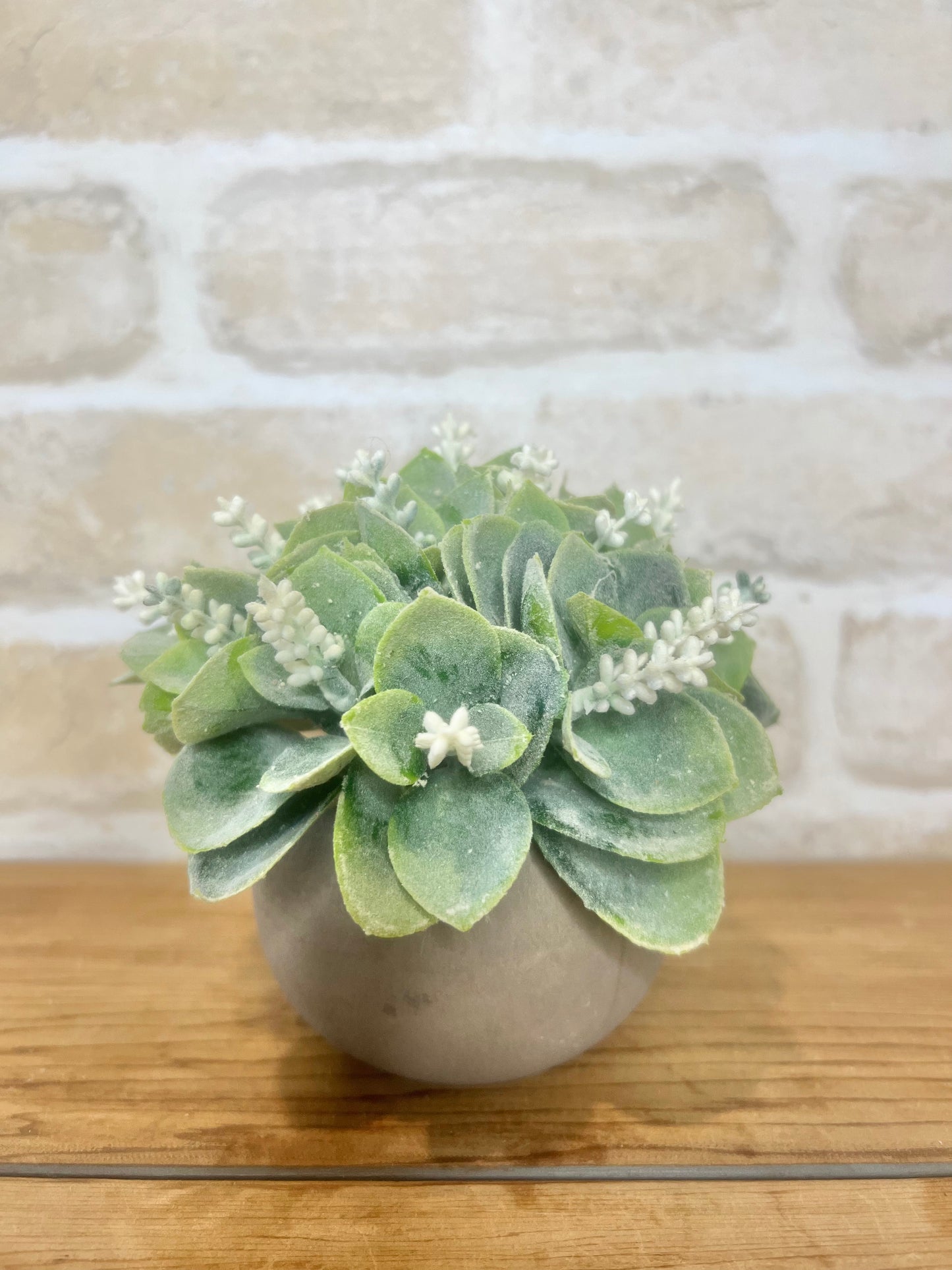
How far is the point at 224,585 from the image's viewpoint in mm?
371

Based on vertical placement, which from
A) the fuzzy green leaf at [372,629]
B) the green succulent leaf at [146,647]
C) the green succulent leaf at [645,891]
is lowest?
the green succulent leaf at [645,891]

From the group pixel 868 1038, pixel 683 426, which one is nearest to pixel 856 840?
pixel 868 1038

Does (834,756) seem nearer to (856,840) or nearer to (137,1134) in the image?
(856,840)

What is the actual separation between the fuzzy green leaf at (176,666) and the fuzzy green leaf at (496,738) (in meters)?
0.13

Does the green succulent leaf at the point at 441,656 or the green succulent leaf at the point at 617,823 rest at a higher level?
the green succulent leaf at the point at 441,656

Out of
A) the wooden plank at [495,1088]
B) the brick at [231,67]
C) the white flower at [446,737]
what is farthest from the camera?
the brick at [231,67]

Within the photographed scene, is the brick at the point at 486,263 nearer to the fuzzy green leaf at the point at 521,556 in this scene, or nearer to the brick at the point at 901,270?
the brick at the point at 901,270

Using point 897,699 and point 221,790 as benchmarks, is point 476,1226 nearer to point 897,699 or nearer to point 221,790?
point 221,790

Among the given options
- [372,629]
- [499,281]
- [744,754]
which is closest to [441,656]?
[372,629]

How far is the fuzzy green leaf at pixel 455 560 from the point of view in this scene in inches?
13.8

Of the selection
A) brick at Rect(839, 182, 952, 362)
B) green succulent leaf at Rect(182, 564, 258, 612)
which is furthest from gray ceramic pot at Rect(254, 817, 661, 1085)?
brick at Rect(839, 182, 952, 362)

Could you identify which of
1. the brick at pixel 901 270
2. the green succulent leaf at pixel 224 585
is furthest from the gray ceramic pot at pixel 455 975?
the brick at pixel 901 270

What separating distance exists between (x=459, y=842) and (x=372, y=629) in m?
0.09

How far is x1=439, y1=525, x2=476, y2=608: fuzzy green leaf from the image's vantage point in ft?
1.15
